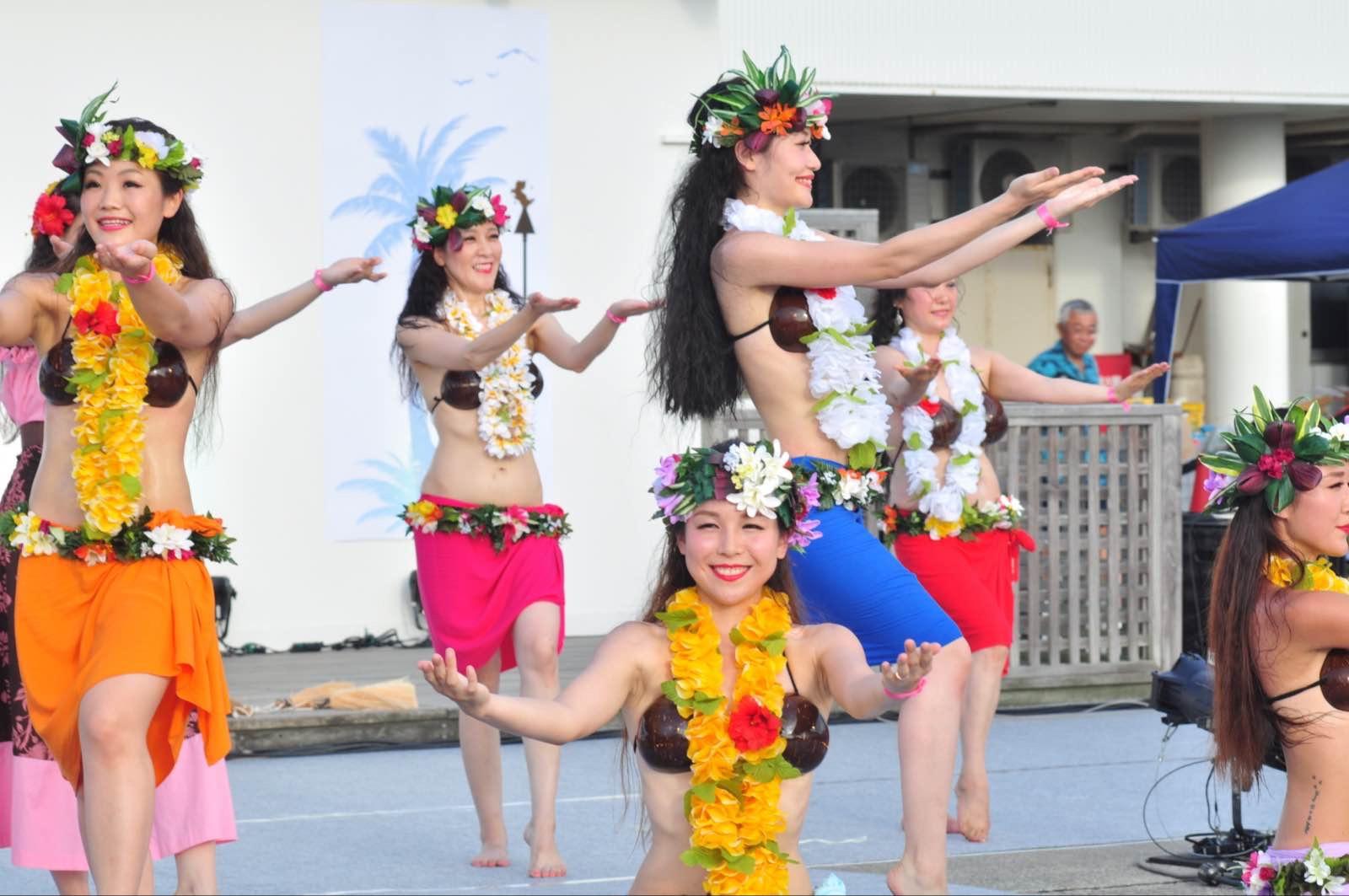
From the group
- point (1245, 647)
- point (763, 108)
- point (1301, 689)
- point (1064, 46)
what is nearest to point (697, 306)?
point (763, 108)

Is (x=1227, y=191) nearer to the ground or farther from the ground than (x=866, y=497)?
farther from the ground

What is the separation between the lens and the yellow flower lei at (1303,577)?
396cm

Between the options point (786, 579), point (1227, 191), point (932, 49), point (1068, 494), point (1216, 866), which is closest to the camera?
point (786, 579)

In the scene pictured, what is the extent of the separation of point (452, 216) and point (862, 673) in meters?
2.60

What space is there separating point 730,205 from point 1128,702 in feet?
15.4

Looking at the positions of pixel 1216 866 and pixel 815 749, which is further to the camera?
pixel 1216 866

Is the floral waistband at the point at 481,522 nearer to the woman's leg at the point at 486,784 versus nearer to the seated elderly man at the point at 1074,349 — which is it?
the woman's leg at the point at 486,784

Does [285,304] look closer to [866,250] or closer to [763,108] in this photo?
[763,108]

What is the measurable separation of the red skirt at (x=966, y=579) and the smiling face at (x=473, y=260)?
141cm

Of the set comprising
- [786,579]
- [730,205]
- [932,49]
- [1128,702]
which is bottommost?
[1128,702]

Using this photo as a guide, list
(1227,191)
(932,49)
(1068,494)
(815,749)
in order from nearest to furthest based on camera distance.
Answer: (815,749) → (1068,494) → (932,49) → (1227,191)

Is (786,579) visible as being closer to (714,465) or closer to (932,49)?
(714,465)

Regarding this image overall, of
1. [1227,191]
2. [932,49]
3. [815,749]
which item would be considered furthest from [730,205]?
[1227,191]

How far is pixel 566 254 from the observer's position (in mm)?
9625
